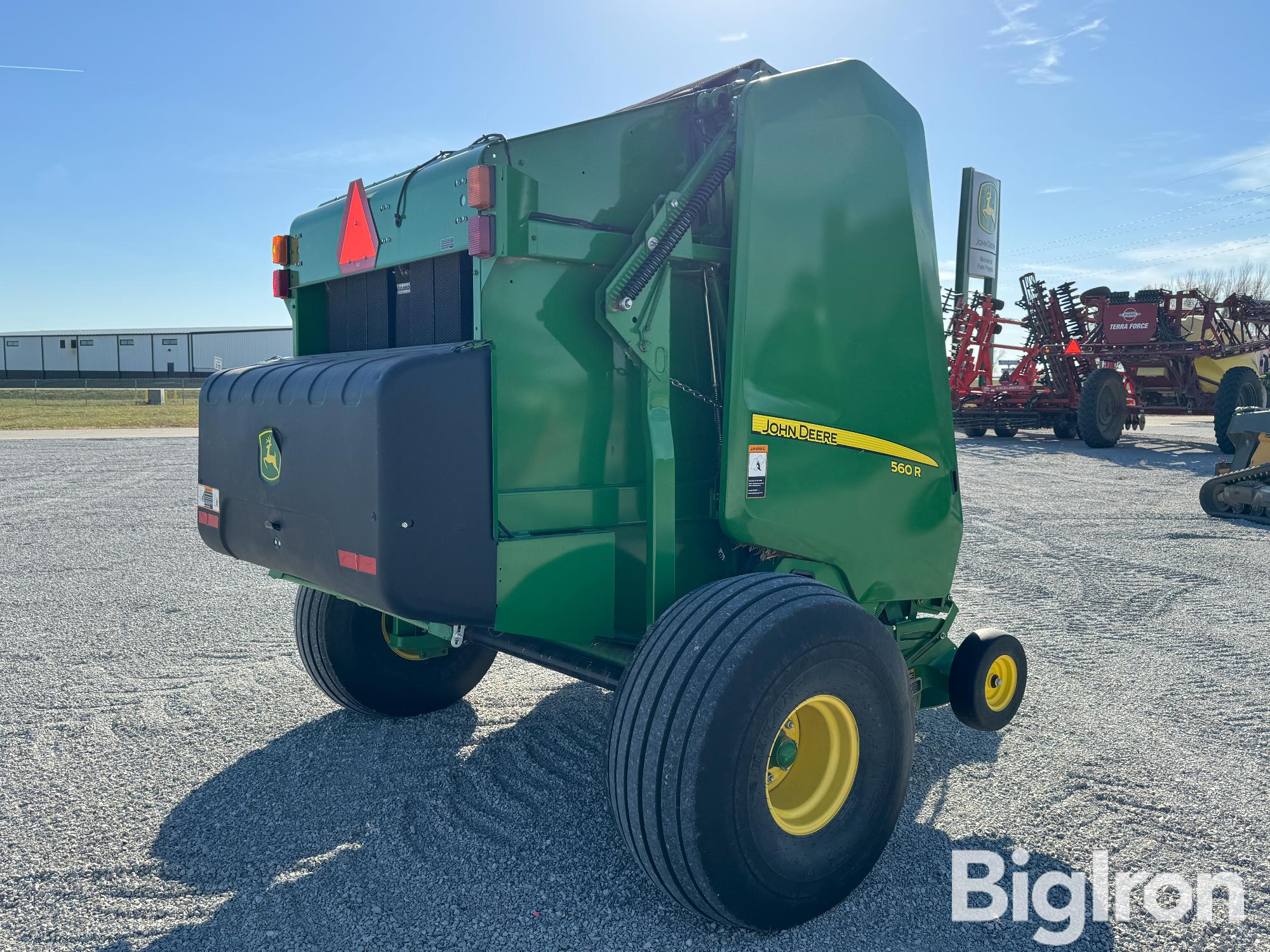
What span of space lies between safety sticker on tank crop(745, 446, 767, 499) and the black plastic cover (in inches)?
33.7

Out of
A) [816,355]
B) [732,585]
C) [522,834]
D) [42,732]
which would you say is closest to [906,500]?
[816,355]

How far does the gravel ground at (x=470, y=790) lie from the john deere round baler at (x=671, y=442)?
49cm

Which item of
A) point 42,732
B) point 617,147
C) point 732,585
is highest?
point 617,147

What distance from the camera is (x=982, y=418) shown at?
783 inches

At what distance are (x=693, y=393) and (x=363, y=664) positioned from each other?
2016 mm

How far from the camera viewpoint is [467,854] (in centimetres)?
310

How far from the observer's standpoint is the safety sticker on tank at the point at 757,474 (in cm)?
315

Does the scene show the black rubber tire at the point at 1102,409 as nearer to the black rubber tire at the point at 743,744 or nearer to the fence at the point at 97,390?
the black rubber tire at the point at 743,744

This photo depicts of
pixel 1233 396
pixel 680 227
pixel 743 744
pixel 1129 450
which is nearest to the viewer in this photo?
pixel 743 744

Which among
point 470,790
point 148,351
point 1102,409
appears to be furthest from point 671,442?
point 148,351

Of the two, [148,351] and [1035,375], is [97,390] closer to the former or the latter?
[148,351]

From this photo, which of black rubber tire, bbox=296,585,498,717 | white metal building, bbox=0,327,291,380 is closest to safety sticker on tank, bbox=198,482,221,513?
black rubber tire, bbox=296,585,498,717

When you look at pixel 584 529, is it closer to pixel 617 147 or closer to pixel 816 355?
pixel 816 355

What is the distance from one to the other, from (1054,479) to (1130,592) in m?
7.38
